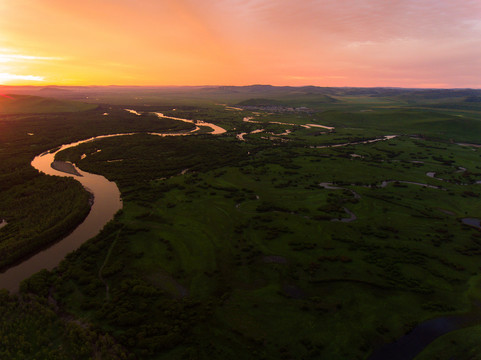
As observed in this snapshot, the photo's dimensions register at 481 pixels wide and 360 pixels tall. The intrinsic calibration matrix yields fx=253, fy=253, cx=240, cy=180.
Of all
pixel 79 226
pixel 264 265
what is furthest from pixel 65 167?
pixel 264 265

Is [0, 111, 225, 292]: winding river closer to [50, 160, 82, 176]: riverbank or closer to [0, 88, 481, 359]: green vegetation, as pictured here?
[50, 160, 82, 176]: riverbank

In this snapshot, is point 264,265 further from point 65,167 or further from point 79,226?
point 65,167

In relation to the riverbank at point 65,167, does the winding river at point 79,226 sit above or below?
below

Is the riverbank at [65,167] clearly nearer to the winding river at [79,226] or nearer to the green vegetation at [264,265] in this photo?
the winding river at [79,226]

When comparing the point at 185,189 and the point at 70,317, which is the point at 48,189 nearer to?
the point at 185,189

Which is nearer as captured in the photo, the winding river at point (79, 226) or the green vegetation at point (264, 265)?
the green vegetation at point (264, 265)

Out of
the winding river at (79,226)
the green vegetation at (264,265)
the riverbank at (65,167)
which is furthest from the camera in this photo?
the riverbank at (65,167)

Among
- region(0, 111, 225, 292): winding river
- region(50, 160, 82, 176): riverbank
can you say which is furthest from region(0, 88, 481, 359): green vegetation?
region(50, 160, 82, 176): riverbank

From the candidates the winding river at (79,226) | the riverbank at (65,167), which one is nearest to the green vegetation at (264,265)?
the winding river at (79,226)

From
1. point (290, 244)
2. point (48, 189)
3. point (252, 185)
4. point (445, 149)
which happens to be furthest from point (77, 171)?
point (445, 149)
